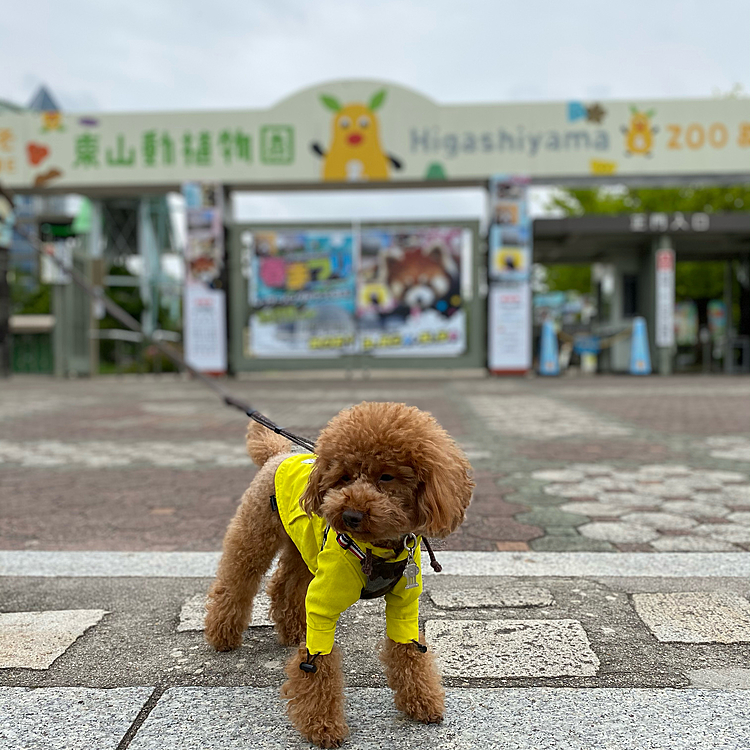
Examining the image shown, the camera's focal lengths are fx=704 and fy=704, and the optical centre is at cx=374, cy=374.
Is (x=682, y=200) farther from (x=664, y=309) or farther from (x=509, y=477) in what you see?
(x=509, y=477)

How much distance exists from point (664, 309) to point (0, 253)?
17.2 m

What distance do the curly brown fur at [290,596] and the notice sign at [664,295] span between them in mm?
16963

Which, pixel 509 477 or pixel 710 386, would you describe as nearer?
pixel 509 477

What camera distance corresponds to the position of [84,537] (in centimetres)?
353

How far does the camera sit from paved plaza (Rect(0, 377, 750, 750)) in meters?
1.77

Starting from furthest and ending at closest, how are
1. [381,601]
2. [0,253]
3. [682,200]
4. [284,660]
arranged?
[682,200] → [0,253] → [381,601] → [284,660]

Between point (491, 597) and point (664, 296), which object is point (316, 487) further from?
point (664, 296)

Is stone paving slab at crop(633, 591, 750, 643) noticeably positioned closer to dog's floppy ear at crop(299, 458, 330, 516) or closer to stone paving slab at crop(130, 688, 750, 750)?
stone paving slab at crop(130, 688, 750, 750)

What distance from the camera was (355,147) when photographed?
55.6ft

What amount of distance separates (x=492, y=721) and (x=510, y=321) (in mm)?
15272

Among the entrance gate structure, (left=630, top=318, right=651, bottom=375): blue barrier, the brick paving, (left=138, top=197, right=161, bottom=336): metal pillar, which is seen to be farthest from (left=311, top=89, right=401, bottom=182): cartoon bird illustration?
(left=138, top=197, right=161, bottom=336): metal pillar

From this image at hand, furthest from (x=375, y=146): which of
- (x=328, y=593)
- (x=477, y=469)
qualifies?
(x=328, y=593)

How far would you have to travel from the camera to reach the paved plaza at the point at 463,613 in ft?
5.82

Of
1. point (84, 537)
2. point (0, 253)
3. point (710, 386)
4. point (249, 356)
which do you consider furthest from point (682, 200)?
point (84, 537)
